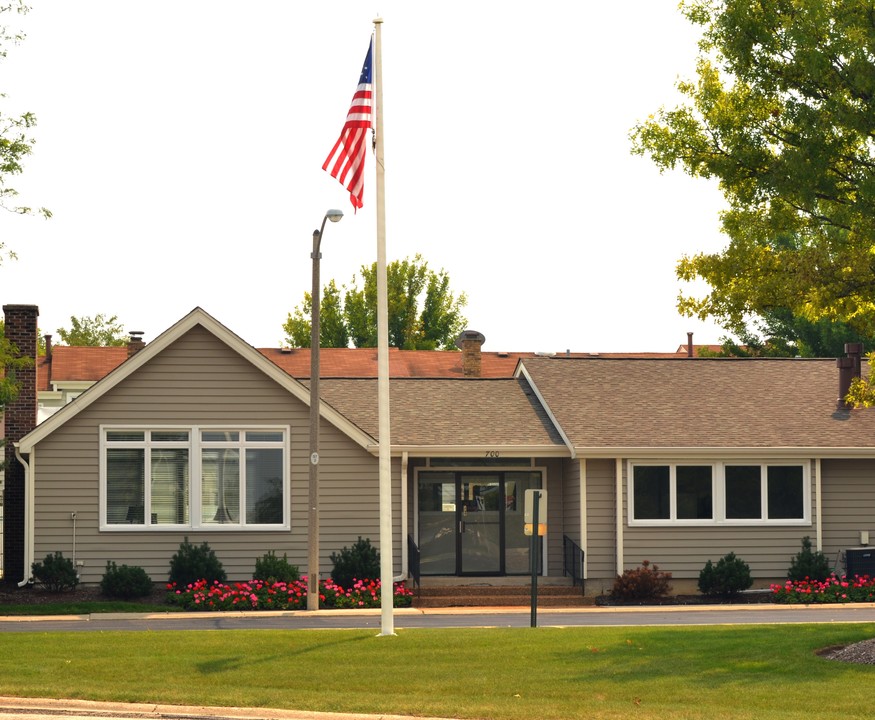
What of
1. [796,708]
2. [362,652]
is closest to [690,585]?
[362,652]

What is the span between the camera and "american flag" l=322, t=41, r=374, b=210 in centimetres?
1842

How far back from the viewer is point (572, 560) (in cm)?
2803

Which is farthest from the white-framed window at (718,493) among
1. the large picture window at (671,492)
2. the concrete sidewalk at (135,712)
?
the concrete sidewalk at (135,712)

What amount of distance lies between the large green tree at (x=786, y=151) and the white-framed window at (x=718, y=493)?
8.48 meters

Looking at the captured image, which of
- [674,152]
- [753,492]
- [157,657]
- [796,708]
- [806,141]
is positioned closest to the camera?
[796,708]

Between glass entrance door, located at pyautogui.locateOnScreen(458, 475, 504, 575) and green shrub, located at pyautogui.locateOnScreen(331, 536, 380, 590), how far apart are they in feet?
9.03

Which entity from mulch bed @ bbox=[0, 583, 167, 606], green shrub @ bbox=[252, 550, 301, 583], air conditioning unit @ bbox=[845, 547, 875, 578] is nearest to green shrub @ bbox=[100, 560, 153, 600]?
mulch bed @ bbox=[0, 583, 167, 606]

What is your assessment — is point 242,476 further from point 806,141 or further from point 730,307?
point 806,141

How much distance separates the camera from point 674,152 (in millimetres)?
19141

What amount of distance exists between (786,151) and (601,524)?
11687 millimetres

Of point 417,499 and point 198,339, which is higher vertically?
point 198,339

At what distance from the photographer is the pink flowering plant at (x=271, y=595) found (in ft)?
82.2

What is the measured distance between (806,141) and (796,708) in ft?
25.5

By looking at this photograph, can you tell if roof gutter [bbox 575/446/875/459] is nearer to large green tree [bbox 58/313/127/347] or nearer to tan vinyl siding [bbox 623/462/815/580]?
tan vinyl siding [bbox 623/462/815/580]
